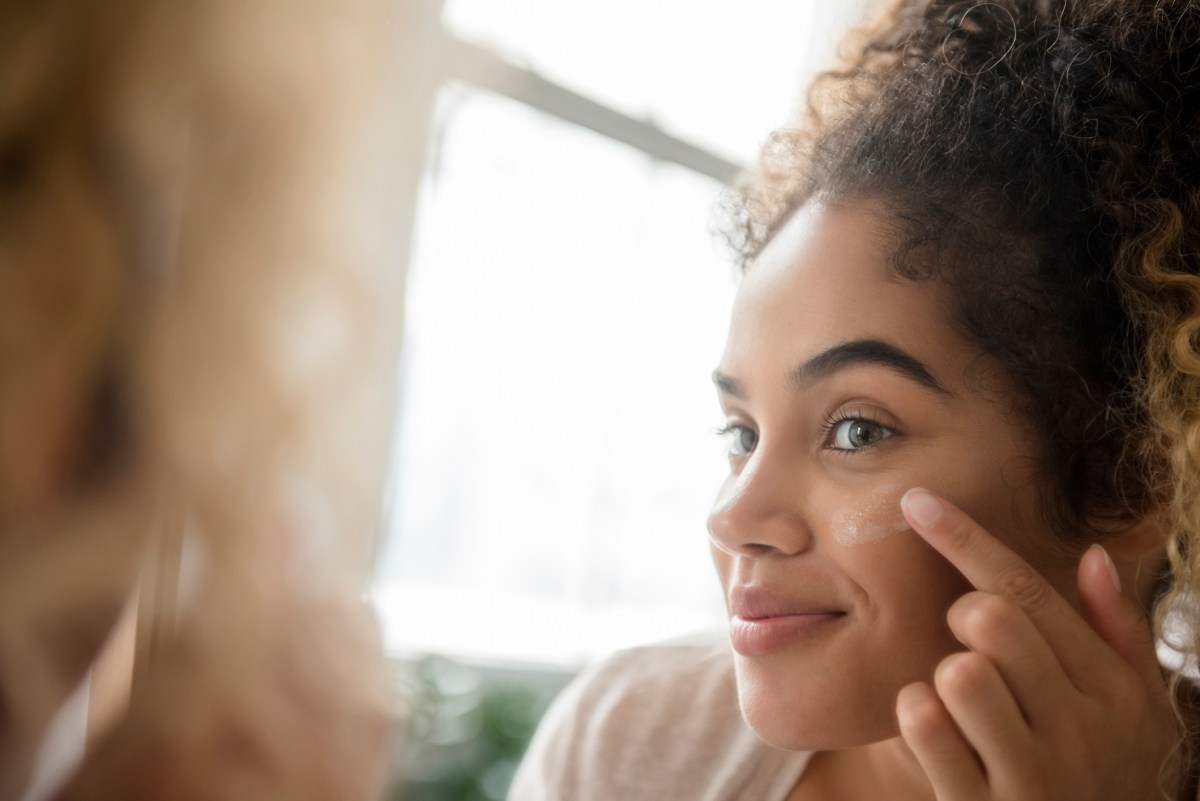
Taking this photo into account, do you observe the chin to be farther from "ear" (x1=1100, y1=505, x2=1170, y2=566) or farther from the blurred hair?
the blurred hair

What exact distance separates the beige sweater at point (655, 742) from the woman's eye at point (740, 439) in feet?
1.05

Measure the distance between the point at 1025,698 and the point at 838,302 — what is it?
1.14 feet

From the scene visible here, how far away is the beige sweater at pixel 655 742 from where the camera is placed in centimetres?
106

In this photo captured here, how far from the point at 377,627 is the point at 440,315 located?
2.24 m

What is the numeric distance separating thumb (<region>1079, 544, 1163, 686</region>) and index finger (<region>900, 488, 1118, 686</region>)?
0.03 meters

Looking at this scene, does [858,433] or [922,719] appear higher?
[858,433]

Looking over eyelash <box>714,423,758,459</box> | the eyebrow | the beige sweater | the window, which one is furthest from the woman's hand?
the window

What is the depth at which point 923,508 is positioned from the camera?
76cm

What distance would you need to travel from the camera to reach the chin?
0.83 m

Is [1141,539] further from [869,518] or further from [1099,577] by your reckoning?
[869,518]

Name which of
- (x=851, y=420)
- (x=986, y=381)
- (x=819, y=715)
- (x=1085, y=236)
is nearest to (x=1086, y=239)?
(x=1085, y=236)

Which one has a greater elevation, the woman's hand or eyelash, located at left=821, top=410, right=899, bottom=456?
eyelash, located at left=821, top=410, right=899, bottom=456

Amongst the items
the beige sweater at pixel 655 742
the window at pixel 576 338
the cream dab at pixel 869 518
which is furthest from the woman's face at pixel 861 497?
the window at pixel 576 338

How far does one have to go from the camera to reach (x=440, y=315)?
2.34 m
